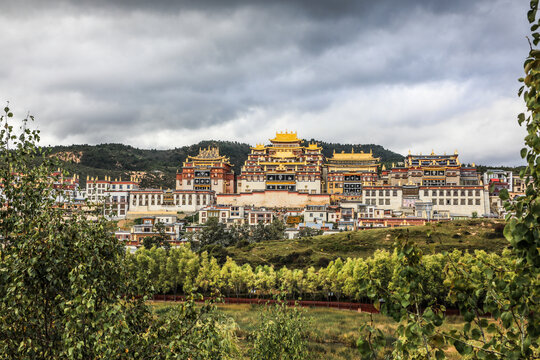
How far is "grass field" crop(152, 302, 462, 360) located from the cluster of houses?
37.4 meters

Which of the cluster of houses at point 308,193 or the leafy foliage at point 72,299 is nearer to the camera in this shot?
the leafy foliage at point 72,299

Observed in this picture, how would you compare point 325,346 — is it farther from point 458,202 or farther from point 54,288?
point 458,202

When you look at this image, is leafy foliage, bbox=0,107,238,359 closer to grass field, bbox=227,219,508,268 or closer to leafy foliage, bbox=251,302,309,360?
leafy foliage, bbox=251,302,309,360

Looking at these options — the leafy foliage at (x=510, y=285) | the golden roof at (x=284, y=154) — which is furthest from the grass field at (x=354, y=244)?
the leafy foliage at (x=510, y=285)

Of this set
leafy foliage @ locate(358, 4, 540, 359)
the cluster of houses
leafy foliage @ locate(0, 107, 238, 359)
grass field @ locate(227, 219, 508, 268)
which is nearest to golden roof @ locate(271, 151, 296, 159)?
the cluster of houses

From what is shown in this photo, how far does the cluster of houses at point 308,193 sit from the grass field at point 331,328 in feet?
123

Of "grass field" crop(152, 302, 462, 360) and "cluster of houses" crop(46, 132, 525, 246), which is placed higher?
"cluster of houses" crop(46, 132, 525, 246)

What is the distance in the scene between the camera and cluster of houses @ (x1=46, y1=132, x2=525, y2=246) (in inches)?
3408

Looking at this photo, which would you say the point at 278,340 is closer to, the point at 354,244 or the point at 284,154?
the point at 354,244

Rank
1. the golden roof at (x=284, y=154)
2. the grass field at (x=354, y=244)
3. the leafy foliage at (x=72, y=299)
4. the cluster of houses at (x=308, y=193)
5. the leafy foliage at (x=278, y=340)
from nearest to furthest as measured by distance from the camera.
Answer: the leafy foliage at (x=72, y=299) < the leafy foliage at (x=278, y=340) < the grass field at (x=354, y=244) < the cluster of houses at (x=308, y=193) < the golden roof at (x=284, y=154)

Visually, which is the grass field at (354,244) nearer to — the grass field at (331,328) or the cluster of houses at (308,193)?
the cluster of houses at (308,193)

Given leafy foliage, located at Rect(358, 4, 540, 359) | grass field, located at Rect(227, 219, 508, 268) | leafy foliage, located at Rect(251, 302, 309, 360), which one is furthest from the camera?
grass field, located at Rect(227, 219, 508, 268)

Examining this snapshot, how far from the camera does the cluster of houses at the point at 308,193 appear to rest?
86562mm

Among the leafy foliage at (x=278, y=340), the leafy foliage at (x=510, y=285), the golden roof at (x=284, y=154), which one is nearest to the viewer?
the leafy foliage at (x=510, y=285)
